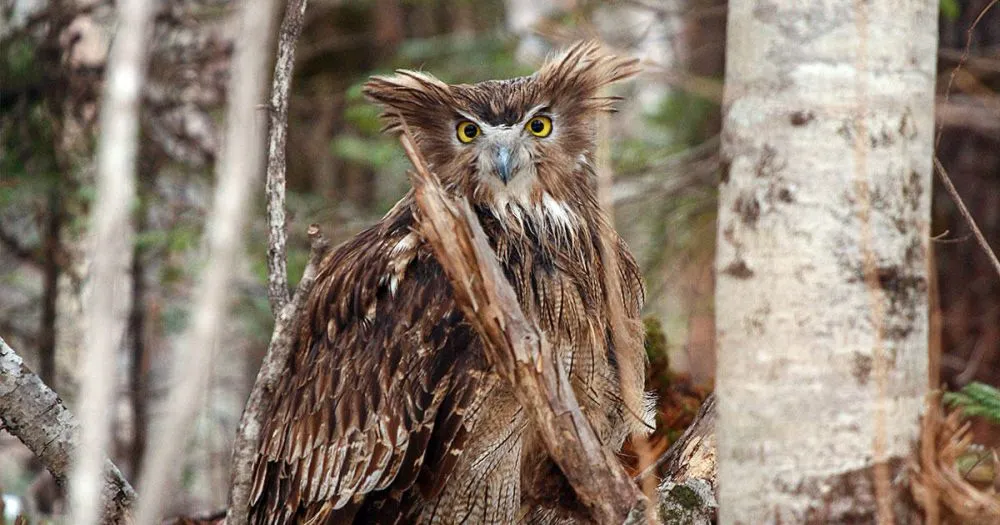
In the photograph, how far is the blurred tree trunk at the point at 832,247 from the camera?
2047mm

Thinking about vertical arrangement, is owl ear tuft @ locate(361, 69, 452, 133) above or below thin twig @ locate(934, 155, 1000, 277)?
above

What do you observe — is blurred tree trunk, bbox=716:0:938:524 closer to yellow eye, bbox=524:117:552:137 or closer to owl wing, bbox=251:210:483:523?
owl wing, bbox=251:210:483:523

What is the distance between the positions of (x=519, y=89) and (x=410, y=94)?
36cm

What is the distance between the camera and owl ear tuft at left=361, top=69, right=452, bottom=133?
357 cm

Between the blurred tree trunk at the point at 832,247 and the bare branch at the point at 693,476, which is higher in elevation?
the blurred tree trunk at the point at 832,247

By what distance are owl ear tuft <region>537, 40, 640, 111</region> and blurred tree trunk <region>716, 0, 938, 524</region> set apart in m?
1.56

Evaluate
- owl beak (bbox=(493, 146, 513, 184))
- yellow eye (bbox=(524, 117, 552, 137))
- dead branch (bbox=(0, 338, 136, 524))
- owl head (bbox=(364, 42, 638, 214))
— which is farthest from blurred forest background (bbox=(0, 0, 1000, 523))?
dead branch (bbox=(0, 338, 136, 524))

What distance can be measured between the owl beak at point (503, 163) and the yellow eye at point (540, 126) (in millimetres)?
139

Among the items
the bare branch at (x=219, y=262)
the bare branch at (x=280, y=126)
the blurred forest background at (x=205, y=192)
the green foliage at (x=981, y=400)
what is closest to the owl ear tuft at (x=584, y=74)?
the blurred forest background at (x=205, y=192)

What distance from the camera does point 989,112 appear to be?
512 cm

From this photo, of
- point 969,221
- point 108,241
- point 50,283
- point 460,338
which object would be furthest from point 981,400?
point 50,283

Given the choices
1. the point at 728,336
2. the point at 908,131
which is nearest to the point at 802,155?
the point at 908,131

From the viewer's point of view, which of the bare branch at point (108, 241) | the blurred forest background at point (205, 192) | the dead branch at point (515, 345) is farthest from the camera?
the blurred forest background at point (205, 192)

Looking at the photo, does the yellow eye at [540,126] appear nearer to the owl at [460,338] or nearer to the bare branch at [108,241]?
the owl at [460,338]
